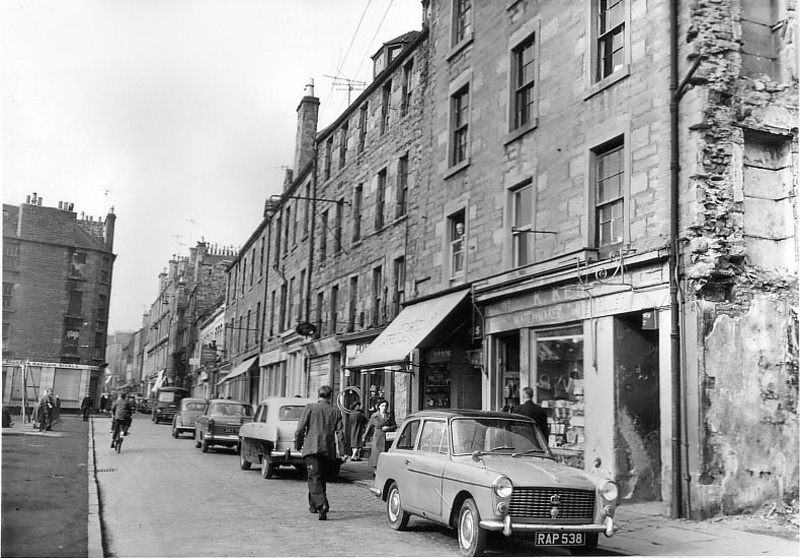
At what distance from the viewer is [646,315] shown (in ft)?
37.9

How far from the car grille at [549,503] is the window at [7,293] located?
6.03 meters

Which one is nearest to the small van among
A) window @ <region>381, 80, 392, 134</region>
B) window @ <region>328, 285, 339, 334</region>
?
window @ <region>328, 285, 339, 334</region>

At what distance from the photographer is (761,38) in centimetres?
1177

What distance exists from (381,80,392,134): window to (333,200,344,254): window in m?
4.11

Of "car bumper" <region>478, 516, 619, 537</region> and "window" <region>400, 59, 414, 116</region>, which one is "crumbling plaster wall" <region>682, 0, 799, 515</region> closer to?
"car bumper" <region>478, 516, 619, 537</region>

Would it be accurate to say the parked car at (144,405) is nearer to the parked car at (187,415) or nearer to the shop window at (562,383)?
the parked car at (187,415)

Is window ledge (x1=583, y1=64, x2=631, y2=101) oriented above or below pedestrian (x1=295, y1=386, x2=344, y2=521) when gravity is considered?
above

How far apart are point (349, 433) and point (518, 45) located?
1023cm

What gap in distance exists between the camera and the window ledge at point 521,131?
15305 millimetres

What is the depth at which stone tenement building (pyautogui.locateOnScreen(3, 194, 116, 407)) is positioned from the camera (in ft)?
29.1

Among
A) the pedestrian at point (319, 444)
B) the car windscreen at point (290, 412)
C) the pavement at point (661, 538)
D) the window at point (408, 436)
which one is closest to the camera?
the pavement at point (661, 538)

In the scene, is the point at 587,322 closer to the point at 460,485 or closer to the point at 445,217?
the point at 460,485

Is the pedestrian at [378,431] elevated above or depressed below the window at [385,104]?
below

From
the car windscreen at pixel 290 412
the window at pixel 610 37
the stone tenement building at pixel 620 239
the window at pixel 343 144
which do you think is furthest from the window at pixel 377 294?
the window at pixel 610 37
